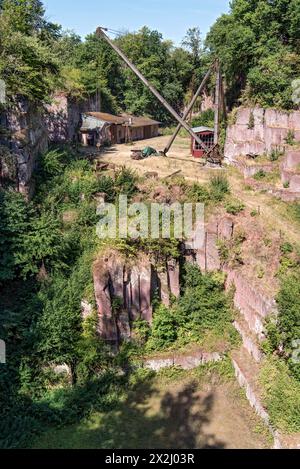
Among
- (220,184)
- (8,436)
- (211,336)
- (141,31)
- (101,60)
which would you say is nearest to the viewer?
(8,436)

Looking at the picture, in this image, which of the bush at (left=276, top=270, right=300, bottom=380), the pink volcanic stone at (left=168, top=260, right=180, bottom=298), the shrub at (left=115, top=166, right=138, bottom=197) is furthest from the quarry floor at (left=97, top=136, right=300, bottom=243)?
the pink volcanic stone at (left=168, top=260, right=180, bottom=298)

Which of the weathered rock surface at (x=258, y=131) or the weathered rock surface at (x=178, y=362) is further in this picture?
the weathered rock surface at (x=258, y=131)

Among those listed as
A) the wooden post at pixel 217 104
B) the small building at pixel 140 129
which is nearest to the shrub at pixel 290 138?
the wooden post at pixel 217 104

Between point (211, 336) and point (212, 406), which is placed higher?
point (211, 336)

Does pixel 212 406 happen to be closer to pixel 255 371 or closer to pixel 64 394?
pixel 255 371

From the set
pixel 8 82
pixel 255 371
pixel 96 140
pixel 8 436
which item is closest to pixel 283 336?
pixel 255 371

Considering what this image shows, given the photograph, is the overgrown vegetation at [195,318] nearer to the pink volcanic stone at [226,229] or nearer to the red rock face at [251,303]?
the red rock face at [251,303]

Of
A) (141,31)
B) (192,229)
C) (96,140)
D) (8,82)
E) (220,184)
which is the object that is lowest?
(192,229)
